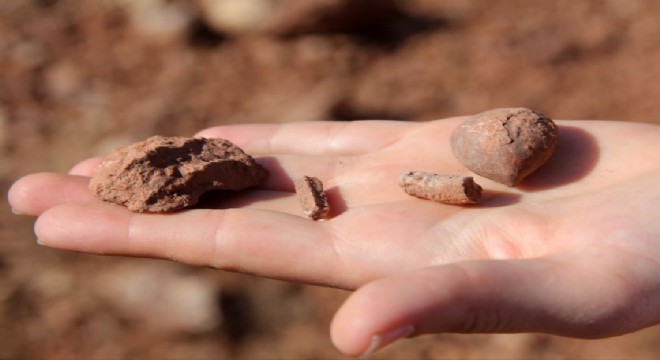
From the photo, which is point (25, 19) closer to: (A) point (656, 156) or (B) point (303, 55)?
(B) point (303, 55)

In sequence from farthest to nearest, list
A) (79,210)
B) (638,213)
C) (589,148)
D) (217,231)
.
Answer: (589,148)
(79,210)
(217,231)
(638,213)

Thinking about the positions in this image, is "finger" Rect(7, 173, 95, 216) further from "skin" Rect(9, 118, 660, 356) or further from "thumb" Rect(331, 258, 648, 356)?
"thumb" Rect(331, 258, 648, 356)

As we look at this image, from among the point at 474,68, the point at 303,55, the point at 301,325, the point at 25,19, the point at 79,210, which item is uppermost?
the point at 25,19

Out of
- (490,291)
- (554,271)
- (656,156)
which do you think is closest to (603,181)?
(656,156)

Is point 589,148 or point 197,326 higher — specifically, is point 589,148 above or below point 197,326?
above

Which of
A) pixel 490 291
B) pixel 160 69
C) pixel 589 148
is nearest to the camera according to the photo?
pixel 490 291

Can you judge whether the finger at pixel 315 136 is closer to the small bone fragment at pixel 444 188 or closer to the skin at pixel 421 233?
the skin at pixel 421 233

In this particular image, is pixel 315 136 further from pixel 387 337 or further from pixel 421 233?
pixel 387 337

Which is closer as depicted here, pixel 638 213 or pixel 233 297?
pixel 638 213

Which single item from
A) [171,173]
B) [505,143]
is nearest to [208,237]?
[171,173]
